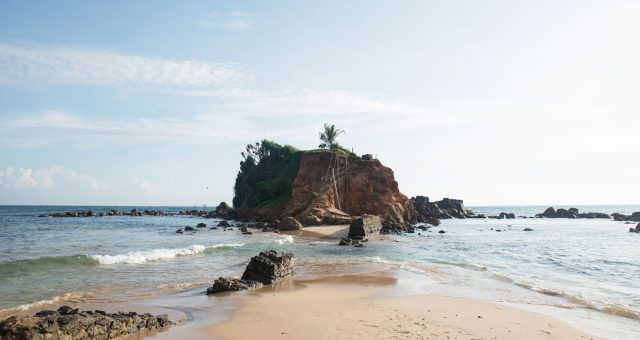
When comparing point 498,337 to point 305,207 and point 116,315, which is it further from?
point 305,207

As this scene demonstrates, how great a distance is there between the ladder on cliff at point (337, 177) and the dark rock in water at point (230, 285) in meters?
39.1

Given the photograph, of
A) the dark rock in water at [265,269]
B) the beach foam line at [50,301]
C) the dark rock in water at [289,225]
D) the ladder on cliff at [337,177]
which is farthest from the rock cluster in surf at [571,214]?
the beach foam line at [50,301]

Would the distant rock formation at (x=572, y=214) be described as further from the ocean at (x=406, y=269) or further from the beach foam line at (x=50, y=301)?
the beach foam line at (x=50, y=301)

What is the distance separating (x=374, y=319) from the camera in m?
12.0

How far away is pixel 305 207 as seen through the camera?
185ft

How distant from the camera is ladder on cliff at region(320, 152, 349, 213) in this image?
56.7 meters

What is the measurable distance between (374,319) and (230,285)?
20.3 ft

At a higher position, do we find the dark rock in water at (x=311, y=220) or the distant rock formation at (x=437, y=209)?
the distant rock formation at (x=437, y=209)

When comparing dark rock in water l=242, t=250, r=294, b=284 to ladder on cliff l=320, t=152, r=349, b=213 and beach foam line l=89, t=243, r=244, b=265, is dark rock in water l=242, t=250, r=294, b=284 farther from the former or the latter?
ladder on cliff l=320, t=152, r=349, b=213

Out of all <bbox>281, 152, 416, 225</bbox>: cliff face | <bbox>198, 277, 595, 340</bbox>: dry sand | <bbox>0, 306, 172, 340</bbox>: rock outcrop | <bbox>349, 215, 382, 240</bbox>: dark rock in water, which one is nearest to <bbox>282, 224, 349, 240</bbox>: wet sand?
<bbox>349, 215, 382, 240</bbox>: dark rock in water

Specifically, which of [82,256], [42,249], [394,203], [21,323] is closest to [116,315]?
[21,323]

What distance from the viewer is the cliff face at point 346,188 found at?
2200 inches

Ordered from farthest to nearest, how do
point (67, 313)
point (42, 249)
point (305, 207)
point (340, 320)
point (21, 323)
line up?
1. point (305, 207)
2. point (42, 249)
3. point (340, 320)
4. point (67, 313)
5. point (21, 323)

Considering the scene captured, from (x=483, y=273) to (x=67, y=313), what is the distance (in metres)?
18.5
